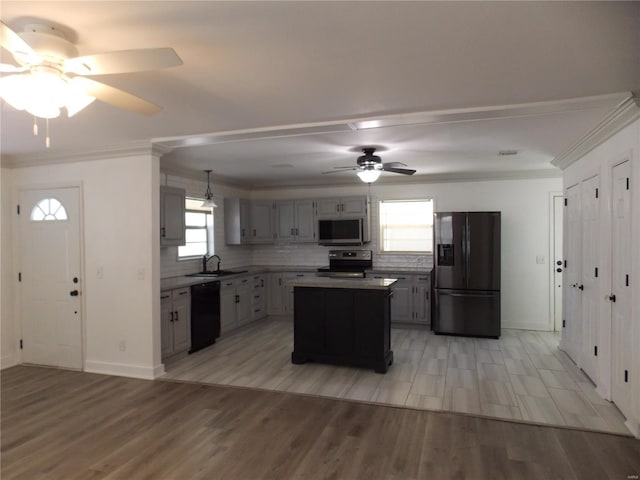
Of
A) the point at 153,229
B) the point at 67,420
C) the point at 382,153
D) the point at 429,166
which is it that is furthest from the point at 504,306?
the point at 67,420

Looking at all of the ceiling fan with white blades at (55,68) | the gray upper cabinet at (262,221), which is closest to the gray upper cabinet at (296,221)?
the gray upper cabinet at (262,221)

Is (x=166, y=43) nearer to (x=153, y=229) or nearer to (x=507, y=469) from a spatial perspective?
(x=153, y=229)

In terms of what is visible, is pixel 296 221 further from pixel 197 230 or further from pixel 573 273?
pixel 573 273

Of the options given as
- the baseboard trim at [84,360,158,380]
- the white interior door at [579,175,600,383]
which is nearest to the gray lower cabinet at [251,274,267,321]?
the baseboard trim at [84,360,158,380]

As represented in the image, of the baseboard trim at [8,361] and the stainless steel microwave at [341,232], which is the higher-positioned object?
the stainless steel microwave at [341,232]

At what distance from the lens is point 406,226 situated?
6.85m

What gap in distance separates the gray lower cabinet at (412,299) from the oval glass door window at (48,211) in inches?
177

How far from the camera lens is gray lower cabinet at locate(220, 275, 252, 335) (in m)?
5.75

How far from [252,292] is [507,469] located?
15.5ft

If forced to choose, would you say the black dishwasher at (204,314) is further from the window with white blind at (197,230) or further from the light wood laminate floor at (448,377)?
the window with white blind at (197,230)

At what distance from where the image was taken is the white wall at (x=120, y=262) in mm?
4180

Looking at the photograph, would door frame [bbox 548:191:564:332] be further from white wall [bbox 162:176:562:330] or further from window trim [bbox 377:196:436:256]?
window trim [bbox 377:196:436:256]

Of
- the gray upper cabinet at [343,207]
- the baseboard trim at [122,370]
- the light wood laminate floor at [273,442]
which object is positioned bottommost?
the light wood laminate floor at [273,442]

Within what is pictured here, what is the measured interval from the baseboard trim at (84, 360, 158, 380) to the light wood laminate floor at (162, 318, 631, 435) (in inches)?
7.0
